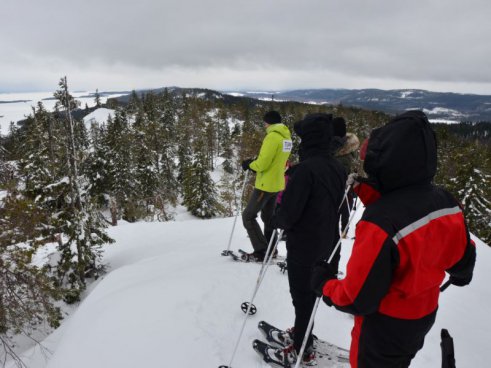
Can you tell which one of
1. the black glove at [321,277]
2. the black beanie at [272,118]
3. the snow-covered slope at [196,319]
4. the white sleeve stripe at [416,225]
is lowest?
the snow-covered slope at [196,319]

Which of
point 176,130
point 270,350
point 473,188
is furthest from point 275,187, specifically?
point 176,130

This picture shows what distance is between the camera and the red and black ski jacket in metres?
1.85

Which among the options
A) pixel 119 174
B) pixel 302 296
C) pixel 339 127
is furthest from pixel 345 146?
pixel 119 174

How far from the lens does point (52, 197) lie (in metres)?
14.7

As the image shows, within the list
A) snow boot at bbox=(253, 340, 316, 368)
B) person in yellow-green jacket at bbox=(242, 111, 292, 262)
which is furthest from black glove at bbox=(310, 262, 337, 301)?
person in yellow-green jacket at bbox=(242, 111, 292, 262)

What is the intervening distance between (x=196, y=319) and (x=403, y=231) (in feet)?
11.6

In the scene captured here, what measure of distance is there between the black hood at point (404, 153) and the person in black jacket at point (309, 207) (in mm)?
1297

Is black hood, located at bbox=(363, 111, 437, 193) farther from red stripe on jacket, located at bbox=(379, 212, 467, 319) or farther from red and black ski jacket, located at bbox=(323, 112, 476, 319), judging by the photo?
red stripe on jacket, located at bbox=(379, 212, 467, 319)

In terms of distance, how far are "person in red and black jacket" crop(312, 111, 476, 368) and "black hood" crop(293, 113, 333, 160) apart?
1275 millimetres

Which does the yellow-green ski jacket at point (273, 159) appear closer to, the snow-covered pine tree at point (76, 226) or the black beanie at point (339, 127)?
the black beanie at point (339, 127)

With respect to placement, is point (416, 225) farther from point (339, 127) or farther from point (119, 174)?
point (119, 174)

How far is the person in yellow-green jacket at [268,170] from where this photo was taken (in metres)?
5.45

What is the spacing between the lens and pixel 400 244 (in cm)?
185

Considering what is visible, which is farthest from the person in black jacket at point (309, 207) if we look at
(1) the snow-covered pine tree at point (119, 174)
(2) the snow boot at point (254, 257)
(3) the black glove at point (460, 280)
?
(1) the snow-covered pine tree at point (119, 174)
